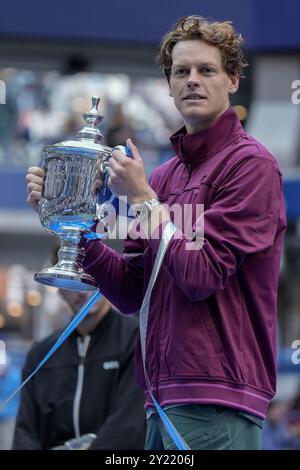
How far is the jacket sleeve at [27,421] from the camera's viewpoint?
14.1ft

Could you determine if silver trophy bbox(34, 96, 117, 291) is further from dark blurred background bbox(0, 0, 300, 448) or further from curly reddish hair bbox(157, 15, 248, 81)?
dark blurred background bbox(0, 0, 300, 448)

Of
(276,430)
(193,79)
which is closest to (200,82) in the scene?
(193,79)

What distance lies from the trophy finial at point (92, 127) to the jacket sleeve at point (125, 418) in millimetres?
1563

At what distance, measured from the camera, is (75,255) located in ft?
9.47

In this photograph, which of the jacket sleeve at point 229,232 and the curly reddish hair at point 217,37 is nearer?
the jacket sleeve at point 229,232

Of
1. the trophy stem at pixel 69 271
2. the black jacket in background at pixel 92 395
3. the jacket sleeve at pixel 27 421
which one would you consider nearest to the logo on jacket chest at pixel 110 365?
the black jacket in background at pixel 92 395

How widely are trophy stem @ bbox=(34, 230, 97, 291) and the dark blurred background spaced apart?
631 centimetres

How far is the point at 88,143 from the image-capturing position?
9.26 ft

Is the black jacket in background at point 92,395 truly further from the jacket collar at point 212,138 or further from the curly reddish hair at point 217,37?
the curly reddish hair at point 217,37

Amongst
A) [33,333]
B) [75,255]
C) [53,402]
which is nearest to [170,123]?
[33,333]

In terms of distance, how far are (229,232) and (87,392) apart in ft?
6.21

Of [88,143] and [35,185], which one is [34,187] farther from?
[88,143]

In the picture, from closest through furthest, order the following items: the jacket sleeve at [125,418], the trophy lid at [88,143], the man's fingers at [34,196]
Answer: the trophy lid at [88,143], the man's fingers at [34,196], the jacket sleeve at [125,418]

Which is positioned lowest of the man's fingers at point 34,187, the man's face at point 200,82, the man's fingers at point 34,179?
the man's fingers at point 34,187
